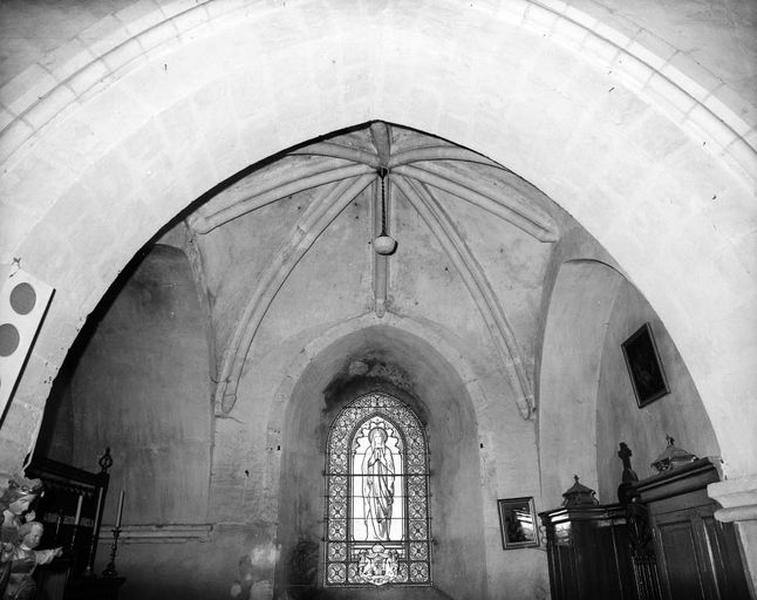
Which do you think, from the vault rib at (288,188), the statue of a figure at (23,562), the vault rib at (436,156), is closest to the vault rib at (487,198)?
the vault rib at (436,156)

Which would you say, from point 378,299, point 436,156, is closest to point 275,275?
point 378,299

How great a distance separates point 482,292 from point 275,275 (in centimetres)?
297

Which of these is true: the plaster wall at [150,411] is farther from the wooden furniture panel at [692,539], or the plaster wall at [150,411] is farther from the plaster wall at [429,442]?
the wooden furniture panel at [692,539]

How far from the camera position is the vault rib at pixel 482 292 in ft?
28.4

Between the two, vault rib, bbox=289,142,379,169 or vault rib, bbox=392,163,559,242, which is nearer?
vault rib, bbox=289,142,379,169

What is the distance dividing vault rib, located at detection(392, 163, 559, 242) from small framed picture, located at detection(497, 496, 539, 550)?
11.6ft

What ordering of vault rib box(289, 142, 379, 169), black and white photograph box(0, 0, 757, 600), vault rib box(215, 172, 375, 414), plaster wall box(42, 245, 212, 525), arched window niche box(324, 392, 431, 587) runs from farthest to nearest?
arched window niche box(324, 392, 431, 587) → vault rib box(215, 172, 375, 414) → plaster wall box(42, 245, 212, 525) → vault rib box(289, 142, 379, 169) → black and white photograph box(0, 0, 757, 600)

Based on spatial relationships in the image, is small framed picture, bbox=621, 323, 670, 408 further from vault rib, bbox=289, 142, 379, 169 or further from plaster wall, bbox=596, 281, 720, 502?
vault rib, bbox=289, 142, 379, 169

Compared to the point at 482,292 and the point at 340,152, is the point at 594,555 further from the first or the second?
the point at 340,152

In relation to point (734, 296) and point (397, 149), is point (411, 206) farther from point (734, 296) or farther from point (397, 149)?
point (734, 296)

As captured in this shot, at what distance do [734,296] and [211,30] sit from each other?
149 inches

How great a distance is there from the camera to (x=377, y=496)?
33.0ft

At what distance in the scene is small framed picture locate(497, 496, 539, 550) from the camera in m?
8.18

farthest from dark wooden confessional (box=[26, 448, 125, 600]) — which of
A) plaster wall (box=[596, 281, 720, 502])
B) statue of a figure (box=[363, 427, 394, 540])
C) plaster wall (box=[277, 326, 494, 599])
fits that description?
plaster wall (box=[596, 281, 720, 502])
